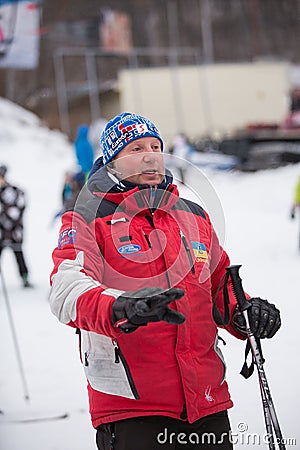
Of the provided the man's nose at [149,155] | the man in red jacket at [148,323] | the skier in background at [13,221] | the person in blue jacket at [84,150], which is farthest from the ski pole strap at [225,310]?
the skier in background at [13,221]

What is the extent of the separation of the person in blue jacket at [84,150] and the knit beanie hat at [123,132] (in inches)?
110

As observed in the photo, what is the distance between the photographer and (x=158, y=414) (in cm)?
177

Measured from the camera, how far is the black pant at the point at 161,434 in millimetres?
1769

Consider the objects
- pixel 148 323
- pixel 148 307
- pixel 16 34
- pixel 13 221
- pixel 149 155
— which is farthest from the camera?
pixel 13 221

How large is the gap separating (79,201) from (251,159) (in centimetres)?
1582

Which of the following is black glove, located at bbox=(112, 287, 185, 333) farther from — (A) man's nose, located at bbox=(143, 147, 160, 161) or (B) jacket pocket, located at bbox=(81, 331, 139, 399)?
(A) man's nose, located at bbox=(143, 147, 160, 161)

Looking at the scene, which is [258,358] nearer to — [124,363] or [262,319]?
[262,319]

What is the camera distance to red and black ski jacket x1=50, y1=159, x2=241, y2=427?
1748mm

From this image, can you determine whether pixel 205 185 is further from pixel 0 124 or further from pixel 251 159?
pixel 0 124

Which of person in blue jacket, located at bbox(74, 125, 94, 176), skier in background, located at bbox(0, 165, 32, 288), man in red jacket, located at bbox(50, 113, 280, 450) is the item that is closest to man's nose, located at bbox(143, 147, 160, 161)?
man in red jacket, located at bbox(50, 113, 280, 450)

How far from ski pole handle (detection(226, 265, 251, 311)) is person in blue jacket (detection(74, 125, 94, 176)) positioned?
9.70 ft

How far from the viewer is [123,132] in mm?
1859

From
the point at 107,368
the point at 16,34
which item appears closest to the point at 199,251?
the point at 107,368

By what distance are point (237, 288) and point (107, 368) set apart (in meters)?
0.39
